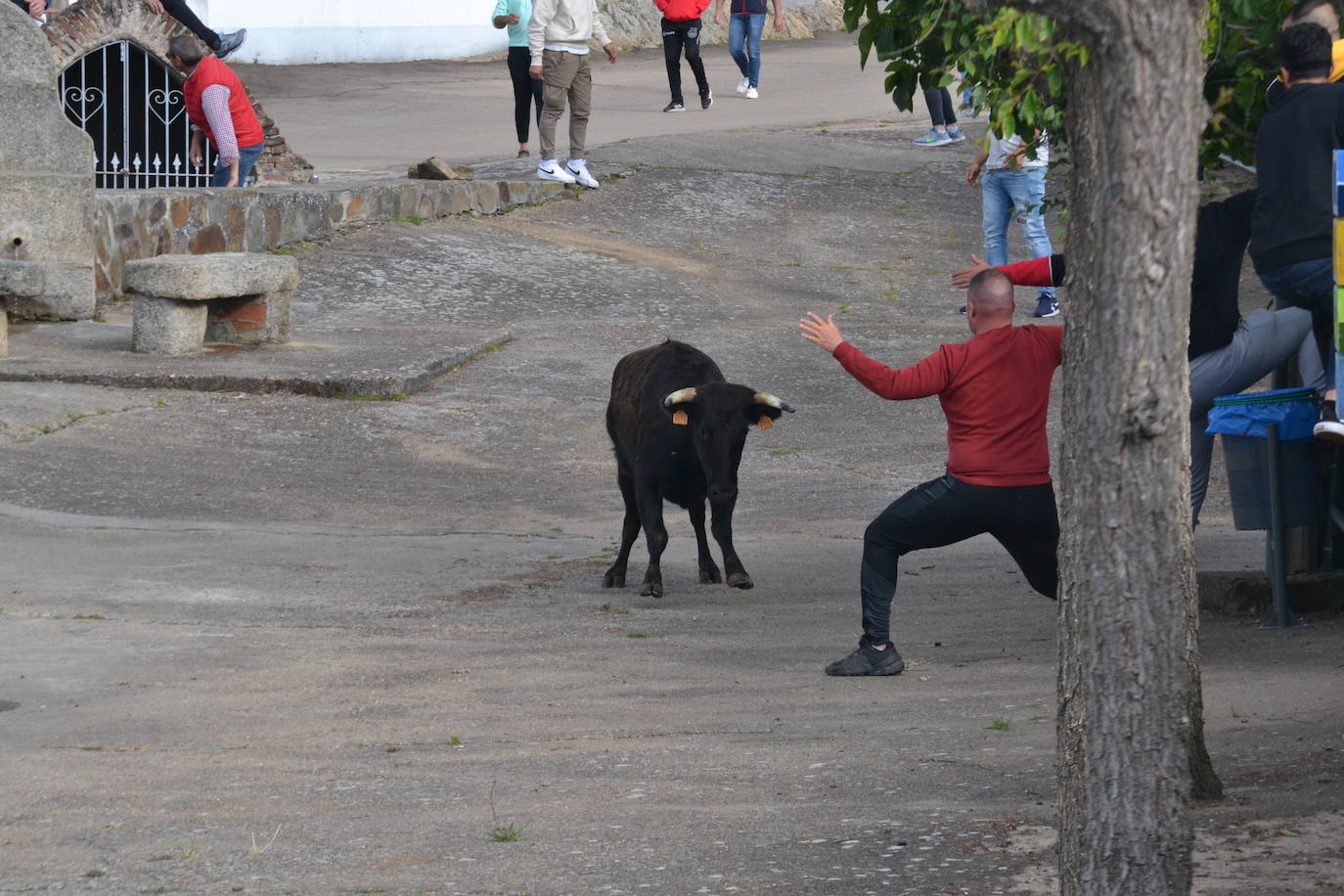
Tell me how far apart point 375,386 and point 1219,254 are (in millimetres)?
7047

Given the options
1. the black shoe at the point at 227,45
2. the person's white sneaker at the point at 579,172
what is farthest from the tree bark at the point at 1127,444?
the black shoe at the point at 227,45

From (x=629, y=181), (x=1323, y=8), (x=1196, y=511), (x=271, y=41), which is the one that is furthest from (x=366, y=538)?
(x=271, y=41)

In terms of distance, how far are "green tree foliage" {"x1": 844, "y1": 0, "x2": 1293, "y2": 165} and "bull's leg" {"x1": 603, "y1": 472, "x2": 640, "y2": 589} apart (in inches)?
104

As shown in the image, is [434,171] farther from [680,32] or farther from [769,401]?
[769,401]

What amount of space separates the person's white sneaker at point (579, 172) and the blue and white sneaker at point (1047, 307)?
5958 mm

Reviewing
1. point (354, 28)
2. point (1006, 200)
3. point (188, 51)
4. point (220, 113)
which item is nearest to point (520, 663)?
point (1006, 200)

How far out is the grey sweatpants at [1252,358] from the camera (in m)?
7.20

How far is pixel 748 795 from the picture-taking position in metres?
5.41

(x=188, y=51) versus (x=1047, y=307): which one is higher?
(x=188, y=51)

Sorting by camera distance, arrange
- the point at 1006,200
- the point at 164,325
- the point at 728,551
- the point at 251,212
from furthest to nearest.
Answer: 1. the point at 251,212
2. the point at 1006,200
3. the point at 164,325
4. the point at 728,551

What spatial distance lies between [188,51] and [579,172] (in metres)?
4.77

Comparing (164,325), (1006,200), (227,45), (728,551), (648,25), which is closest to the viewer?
(728,551)

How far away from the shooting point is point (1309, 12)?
6.42 metres

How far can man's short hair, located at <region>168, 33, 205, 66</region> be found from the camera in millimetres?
15773
